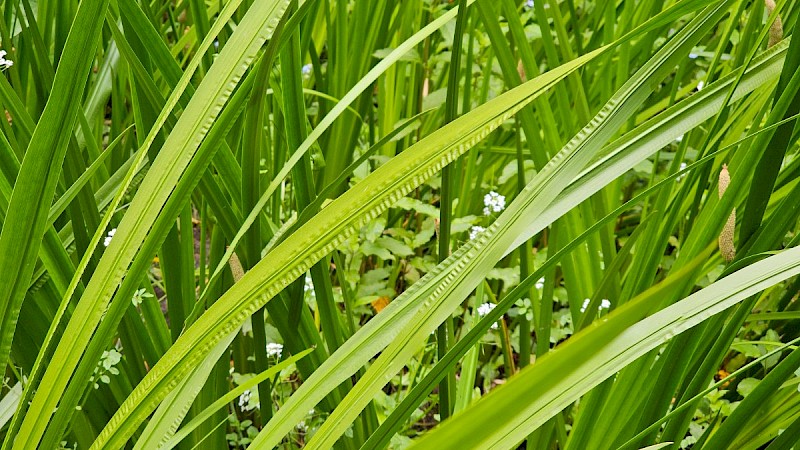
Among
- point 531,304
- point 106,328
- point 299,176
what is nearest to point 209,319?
point 106,328

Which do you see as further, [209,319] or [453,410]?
[453,410]

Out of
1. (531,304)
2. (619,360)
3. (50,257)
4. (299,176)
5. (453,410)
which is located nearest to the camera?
(619,360)

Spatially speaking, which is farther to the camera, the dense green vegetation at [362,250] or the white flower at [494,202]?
the white flower at [494,202]

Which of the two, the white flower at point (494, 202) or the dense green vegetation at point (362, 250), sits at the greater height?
the white flower at point (494, 202)

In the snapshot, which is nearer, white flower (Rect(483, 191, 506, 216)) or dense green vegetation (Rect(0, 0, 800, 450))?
dense green vegetation (Rect(0, 0, 800, 450))

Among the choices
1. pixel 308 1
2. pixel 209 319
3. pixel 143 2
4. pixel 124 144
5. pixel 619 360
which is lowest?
pixel 619 360

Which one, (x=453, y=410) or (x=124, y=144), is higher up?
(x=124, y=144)

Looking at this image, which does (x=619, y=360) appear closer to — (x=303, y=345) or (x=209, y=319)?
(x=209, y=319)

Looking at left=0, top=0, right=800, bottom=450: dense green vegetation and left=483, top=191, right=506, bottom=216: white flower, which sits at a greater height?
left=483, top=191, right=506, bottom=216: white flower

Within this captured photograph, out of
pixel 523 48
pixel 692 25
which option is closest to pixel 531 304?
pixel 523 48

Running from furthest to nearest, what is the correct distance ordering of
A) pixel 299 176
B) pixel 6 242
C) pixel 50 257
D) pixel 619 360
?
1. pixel 299 176
2. pixel 50 257
3. pixel 6 242
4. pixel 619 360
